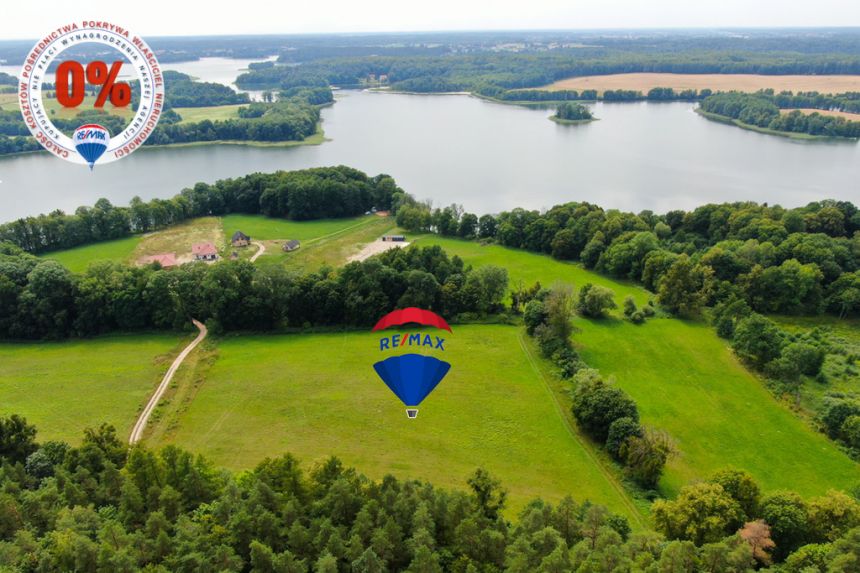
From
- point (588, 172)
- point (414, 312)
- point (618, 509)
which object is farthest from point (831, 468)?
point (588, 172)

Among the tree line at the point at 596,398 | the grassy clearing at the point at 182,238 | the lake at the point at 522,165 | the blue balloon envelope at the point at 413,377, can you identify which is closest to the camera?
the tree line at the point at 596,398

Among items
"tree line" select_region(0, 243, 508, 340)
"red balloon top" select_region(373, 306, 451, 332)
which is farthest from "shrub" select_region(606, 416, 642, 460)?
"tree line" select_region(0, 243, 508, 340)

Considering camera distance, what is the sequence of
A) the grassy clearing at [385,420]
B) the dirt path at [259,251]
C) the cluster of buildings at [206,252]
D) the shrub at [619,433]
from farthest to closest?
the dirt path at [259,251] → the cluster of buildings at [206,252] → the shrub at [619,433] → the grassy clearing at [385,420]

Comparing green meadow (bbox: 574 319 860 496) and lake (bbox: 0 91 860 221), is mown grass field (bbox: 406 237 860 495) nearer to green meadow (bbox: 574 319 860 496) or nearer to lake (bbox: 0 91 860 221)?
green meadow (bbox: 574 319 860 496)

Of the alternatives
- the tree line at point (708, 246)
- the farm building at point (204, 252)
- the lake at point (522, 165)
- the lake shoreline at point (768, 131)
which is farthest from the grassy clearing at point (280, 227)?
the lake shoreline at point (768, 131)

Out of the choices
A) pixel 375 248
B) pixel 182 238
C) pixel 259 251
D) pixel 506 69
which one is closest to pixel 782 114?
pixel 506 69

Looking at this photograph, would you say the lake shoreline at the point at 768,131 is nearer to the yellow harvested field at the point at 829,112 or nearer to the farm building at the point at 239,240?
the yellow harvested field at the point at 829,112
